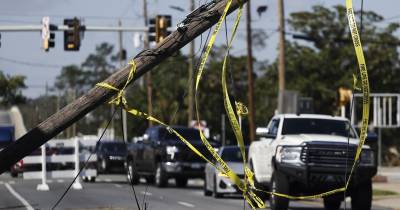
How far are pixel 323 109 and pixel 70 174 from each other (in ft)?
133

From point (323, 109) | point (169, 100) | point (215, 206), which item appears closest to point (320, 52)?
point (323, 109)

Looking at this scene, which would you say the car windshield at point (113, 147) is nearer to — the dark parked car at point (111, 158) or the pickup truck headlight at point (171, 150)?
the dark parked car at point (111, 158)

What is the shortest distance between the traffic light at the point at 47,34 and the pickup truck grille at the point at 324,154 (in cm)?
1757

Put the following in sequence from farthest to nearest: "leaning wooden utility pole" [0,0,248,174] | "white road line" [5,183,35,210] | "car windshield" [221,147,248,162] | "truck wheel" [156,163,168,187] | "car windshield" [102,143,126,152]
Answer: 1. "car windshield" [102,143,126,152]
2. "truck wheel" [156,163,168,187]
3. "car windshield" [221,147,248,162]
4. "white road line" [5,183,35,210]
5. "leaning wooden utility pole" [0,0,248,174]

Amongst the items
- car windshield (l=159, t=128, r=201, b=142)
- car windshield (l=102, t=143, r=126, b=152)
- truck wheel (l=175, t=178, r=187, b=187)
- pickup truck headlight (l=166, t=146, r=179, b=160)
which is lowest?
truck wheel (l=175, t=178, r=187, b=187)

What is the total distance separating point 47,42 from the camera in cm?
3759

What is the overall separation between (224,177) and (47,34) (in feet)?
37.2

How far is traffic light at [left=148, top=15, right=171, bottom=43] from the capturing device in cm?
3822

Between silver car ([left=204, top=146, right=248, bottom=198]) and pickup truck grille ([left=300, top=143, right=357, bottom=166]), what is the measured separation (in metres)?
6.60

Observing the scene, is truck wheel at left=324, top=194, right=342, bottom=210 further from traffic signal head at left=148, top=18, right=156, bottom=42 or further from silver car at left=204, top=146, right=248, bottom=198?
traffic signal head at left=148, top=18, right=156, bottom=42

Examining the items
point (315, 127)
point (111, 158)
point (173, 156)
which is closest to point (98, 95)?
point (315, 127)

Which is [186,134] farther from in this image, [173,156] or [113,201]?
[113,201]

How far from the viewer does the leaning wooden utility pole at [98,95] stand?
1234 centimetres

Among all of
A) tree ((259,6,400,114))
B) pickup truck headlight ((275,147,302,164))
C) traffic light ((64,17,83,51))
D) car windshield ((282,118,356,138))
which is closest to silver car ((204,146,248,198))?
car windshield ((282,118,356,138))
